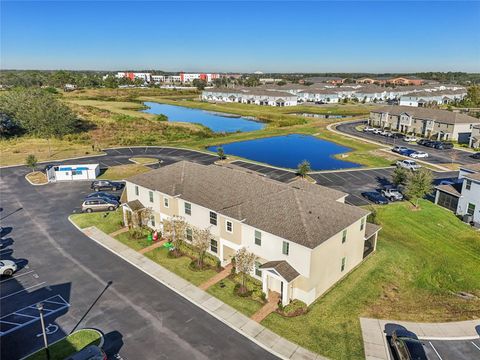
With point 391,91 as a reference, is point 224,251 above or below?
below

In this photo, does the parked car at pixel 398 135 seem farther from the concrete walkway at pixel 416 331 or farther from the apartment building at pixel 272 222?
the concrete walkway at pixel 416 331

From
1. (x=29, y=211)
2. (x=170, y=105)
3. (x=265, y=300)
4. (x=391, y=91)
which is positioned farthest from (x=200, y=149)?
(x=391, y=91)

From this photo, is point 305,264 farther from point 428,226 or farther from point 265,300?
point 428,226

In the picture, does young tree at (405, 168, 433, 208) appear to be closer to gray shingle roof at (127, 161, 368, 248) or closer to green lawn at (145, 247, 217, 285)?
gray shingle roof at (127, 161, 368, 248)

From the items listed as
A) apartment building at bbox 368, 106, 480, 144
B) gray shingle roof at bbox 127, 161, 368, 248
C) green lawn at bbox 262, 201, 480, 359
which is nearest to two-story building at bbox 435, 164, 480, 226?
green lawn at bbox 262, 201, 480, 359

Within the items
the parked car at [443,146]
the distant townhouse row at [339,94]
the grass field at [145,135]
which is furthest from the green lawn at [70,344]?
the distant townhouse row at [339,94]

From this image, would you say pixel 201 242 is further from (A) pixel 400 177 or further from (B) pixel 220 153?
(B) pixel 220 153
